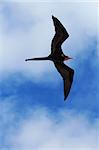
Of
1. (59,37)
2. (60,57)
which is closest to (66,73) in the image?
(60,57)

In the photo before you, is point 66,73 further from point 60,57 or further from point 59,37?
point 59,37

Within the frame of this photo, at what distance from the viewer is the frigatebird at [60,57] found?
21.1 metres

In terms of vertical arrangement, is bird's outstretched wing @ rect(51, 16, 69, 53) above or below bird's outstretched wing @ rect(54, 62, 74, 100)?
above

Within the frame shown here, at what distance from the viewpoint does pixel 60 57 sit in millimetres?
21766

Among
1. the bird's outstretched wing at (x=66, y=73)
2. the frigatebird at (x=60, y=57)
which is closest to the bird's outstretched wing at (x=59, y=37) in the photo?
the frigatebird at (x=60, y=57)

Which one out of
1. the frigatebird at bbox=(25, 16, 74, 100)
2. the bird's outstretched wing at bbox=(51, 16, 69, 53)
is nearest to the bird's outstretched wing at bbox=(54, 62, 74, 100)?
the frigatebird at bbox=(25, 16, 74, 100)

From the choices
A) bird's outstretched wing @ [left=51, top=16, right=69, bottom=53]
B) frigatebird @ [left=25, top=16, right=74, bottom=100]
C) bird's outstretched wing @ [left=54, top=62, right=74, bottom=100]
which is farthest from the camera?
bird's outstretched wing @ [left=54, top=62, right=74, bottom=100]

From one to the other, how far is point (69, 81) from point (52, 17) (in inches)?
121

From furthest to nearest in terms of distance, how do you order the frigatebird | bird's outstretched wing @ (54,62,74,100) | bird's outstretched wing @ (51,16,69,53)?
1. bird's outstretched wing @ (54,62,74,100)
2. the frigatebird
3. bird's outstretched wing @ (51,16,69,53)

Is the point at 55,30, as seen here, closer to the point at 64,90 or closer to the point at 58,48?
the point at 58,48

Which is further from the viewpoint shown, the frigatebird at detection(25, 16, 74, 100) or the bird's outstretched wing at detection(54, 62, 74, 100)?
the bird's outstretched wing at detection(54, 62, 74, 100)

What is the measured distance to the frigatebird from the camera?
21.1 metres

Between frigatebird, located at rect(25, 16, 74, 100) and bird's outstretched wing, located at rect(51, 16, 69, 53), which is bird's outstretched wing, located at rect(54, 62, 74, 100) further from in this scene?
bird's outstretched wing, located at rect(51, 16, 69, 53)

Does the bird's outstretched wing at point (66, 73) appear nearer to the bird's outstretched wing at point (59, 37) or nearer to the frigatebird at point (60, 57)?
the frigatebird at point (60, 57)
